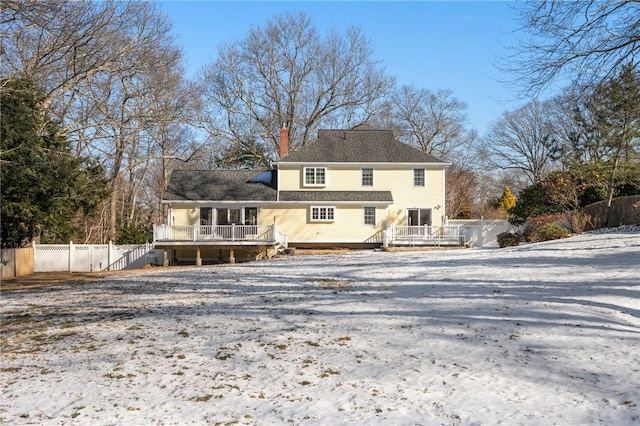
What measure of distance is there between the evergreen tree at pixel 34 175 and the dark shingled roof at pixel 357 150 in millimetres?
12414

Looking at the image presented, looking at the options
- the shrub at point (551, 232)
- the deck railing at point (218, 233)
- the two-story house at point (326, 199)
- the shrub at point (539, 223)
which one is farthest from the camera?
the two-story house at point (326, 199)

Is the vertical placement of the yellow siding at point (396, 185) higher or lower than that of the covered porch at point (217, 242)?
higher

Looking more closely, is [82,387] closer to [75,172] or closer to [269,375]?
[269,375]

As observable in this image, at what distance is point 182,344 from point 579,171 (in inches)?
1006

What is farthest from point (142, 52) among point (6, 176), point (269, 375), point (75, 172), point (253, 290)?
point (269, 375)

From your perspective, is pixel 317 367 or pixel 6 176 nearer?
pixel 317 367

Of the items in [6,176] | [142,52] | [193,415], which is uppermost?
[142,52]

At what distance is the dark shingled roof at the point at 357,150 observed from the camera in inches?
1222

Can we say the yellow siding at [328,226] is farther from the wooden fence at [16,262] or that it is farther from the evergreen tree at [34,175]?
the wooden fence at [16,262]

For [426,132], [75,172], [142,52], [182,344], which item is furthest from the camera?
[426,132]

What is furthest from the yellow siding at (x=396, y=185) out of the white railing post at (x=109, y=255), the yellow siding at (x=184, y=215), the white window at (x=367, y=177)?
the white railing post at (x=109, y=255)

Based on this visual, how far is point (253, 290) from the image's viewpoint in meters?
12.1

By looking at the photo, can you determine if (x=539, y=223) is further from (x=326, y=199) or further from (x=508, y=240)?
(x=326, y=199)

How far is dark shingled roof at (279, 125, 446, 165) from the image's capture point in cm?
3105
